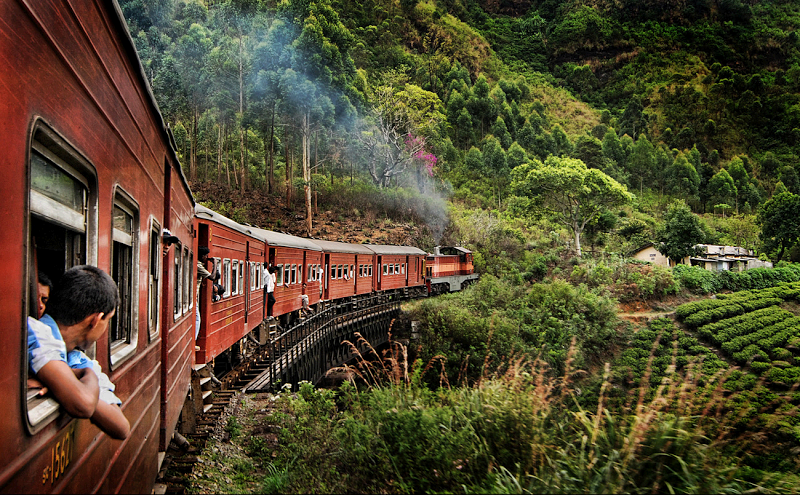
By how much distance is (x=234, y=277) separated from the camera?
32.0 ft

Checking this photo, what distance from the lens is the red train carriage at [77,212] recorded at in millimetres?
1296

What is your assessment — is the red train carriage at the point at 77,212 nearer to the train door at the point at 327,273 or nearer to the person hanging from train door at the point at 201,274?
the person hanging from train door at the point at 201,274

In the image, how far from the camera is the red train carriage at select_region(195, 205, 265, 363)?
25.3 ft

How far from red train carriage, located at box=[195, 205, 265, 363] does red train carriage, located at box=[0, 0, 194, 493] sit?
3893 mm

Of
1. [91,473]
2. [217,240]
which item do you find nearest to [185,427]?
[217,240]

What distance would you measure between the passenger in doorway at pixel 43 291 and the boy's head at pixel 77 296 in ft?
0.09

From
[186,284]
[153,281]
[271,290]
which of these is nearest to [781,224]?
[271,290]

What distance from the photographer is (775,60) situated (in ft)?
423

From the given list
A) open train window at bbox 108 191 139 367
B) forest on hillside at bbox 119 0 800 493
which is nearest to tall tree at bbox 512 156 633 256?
forest on hillside at bbox 119 0 800 493

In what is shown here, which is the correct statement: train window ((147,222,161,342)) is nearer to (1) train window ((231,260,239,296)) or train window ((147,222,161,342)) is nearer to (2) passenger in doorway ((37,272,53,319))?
(2) passenger in doorway ((37,272,53,319))

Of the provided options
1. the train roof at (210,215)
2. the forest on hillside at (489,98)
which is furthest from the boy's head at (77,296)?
the forest on hillside at (489,98)

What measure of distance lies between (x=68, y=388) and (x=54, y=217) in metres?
0.54

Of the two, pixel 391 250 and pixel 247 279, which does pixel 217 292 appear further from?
pixel 391 250

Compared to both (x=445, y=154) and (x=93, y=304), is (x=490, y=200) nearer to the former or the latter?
(x=445, y=154)
